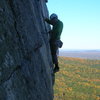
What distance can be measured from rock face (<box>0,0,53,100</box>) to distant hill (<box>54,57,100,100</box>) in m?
28.9

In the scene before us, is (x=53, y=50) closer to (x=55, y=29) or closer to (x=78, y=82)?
(x=55, y=29)

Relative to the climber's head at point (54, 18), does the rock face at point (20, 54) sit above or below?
below

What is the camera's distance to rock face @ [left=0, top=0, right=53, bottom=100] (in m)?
6.51

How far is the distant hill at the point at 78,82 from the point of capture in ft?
135

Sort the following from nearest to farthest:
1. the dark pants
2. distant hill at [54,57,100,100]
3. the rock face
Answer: the rock face, the dark pants, distant hill at [54,57,100,100]

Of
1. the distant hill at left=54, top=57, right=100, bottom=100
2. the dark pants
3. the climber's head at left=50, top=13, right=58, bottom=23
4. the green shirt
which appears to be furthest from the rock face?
the distant hill at left=54, top=57, right=100, bottom=100

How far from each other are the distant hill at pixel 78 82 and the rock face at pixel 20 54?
94.8 feet

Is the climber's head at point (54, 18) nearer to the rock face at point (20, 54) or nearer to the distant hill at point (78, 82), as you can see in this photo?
the rock face at point (20, 54)

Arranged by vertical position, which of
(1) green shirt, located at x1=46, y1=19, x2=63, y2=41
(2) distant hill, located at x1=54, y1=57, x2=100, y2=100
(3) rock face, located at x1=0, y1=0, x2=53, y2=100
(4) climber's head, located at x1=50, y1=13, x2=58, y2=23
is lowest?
(2) distant hill, located at x1=54, y1=57, x2=100, y2=100

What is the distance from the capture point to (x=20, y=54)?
781 cm

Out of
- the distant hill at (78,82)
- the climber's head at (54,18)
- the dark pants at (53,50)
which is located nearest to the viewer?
the climber's head at (54,18)

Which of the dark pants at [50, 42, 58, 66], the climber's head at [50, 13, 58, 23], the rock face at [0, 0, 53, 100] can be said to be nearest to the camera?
the rock face at [0, 0, 53, 100]

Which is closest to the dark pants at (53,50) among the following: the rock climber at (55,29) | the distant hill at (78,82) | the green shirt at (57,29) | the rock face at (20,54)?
the rock climber at (55,29)

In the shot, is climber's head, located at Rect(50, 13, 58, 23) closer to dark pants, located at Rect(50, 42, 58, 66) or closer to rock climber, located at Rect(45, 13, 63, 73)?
rock climber, located at Rect(45, 13, 63, 73)
